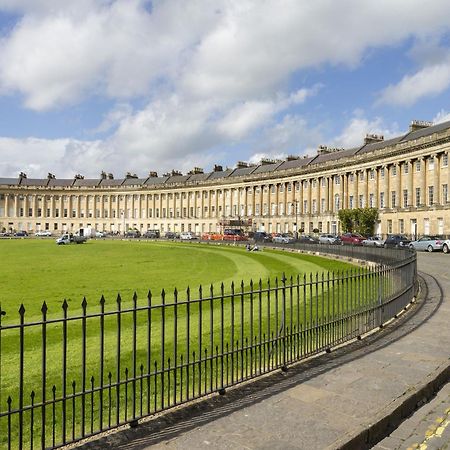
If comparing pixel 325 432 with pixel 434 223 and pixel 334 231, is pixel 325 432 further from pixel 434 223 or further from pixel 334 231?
pixel 334 231

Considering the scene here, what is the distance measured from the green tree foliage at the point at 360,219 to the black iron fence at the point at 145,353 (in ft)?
192

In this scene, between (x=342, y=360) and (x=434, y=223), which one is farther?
(x=434, y=223)

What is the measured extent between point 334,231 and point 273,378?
7930 cm

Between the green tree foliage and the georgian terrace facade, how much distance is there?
2394 mm

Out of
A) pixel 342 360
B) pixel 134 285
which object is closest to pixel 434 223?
pixel 134 285

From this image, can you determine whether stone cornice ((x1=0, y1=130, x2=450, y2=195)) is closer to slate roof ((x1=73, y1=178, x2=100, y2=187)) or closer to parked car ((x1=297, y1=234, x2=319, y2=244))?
slate roof ((x1=73, y1=178, x2=100, y2=187))

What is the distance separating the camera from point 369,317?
35.9ft

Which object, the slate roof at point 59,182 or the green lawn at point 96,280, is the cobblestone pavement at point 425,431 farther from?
the slate roof at point 59,182

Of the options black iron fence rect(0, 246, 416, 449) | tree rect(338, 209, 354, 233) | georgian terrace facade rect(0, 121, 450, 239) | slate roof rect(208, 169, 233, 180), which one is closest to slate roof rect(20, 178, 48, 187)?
georgian terrace facade rect(0, 121, 450, 239)

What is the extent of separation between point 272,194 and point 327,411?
9611cm

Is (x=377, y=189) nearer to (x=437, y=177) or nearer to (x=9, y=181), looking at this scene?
(x=437, y=177)

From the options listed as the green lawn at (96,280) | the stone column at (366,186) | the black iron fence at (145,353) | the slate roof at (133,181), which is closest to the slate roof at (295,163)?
the stone column at (366,186)

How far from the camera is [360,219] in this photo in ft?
234

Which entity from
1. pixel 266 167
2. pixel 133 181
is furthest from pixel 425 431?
pixel 133 181
